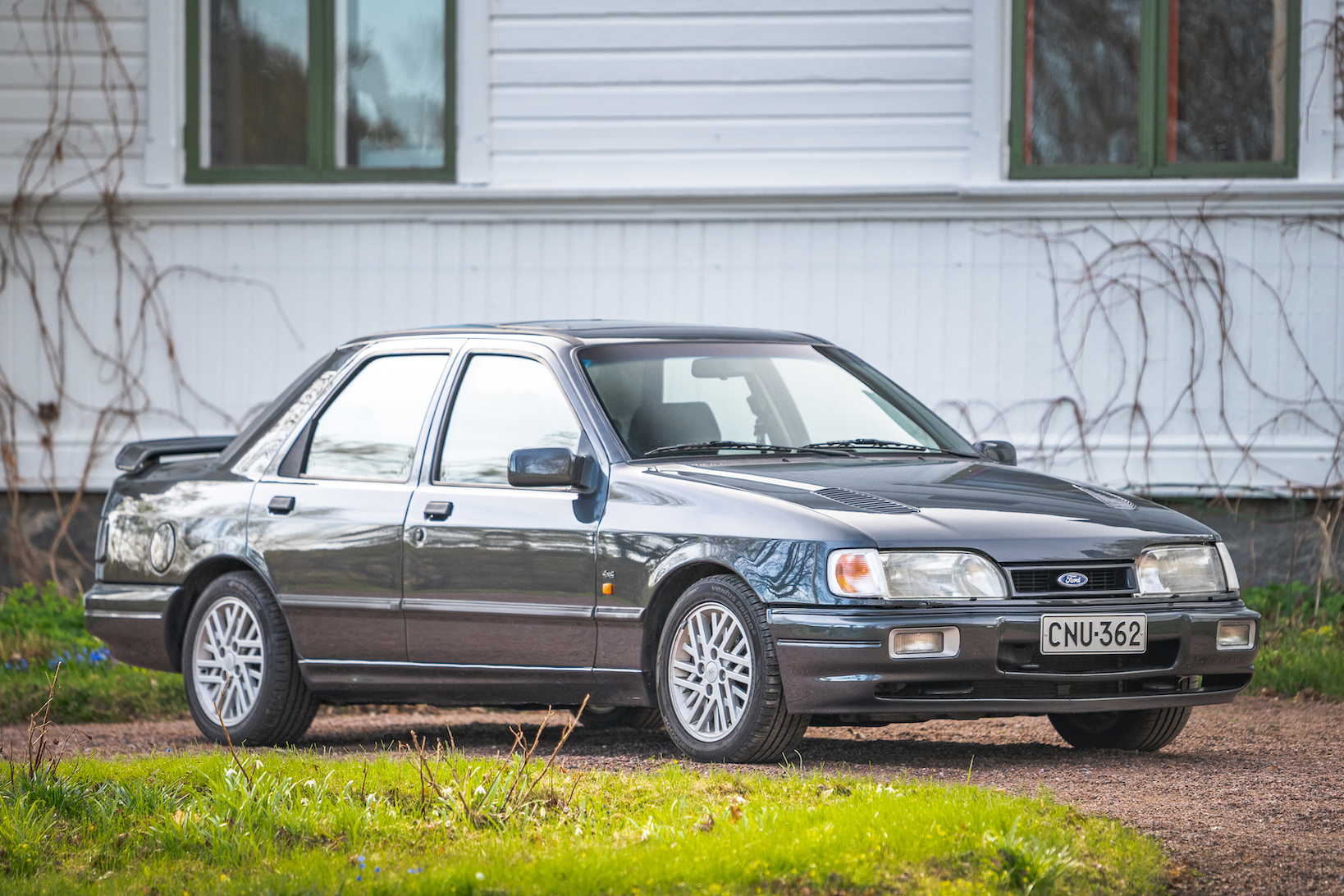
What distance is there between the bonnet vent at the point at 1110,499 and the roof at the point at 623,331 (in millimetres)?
1445

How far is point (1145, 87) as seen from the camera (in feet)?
36.5

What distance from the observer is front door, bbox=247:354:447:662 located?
7188 mm

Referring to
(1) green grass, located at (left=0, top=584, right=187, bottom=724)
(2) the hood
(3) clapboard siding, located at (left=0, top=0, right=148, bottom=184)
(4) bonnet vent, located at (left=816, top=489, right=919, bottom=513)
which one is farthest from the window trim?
(3) clapboard siding, located at (left=0, top=0, right=148, bottom=184)

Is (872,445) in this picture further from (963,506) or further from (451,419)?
(451,419)

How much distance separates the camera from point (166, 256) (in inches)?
465

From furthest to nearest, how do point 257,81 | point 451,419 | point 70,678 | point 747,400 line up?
point 257,81 → point 70,678 → point 451,419 → point 747,400

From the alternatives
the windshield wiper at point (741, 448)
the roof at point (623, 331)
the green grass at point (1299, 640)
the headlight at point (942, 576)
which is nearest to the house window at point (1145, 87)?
the green grass at point (1299, 640)

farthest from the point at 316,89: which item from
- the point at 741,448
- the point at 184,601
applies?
the point at 741,448

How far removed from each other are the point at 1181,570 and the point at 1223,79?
5.70 metres

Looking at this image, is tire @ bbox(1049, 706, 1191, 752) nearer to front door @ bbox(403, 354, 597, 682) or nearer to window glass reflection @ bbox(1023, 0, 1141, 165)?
front door @ bbox(403, 354, 597, 682)

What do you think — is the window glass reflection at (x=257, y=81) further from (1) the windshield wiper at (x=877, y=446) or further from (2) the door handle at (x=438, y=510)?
(1) the windshield wiper at (x=877, y=446)

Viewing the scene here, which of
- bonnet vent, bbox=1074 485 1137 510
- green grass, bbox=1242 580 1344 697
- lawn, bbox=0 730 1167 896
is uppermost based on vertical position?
bonnet vent, bbox=1074 485 1137 510

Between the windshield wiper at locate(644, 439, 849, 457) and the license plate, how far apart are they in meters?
1.27

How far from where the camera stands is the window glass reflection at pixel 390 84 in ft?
39.1
